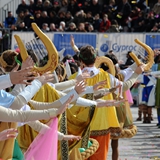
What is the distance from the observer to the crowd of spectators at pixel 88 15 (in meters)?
19.5

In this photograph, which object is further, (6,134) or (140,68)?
(140,68)

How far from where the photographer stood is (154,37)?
17797 mm

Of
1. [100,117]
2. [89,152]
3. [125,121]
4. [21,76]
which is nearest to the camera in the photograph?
[21,76]

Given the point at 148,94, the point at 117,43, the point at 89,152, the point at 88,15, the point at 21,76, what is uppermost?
the point at 21,76

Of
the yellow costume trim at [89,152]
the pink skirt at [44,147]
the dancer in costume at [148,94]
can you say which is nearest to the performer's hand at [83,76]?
the yellow costume trim at [89,152]

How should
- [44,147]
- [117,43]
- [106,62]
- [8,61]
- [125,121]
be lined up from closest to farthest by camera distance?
[44,147], [8,61], [106,62], [125,121], [117,43]

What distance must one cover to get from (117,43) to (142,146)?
816cm

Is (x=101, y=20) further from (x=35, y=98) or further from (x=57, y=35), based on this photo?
(x=35, y=98)

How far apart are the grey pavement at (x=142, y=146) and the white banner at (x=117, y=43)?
5.36 m

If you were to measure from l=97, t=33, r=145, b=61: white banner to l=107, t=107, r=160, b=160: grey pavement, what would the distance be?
17.6ft

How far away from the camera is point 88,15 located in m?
19.9

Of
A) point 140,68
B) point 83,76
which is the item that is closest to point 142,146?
point 140,68

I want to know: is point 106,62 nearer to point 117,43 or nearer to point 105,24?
point 117,43

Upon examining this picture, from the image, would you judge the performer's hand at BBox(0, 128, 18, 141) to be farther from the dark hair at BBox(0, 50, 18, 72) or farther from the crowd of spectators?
the crowd of spectators
